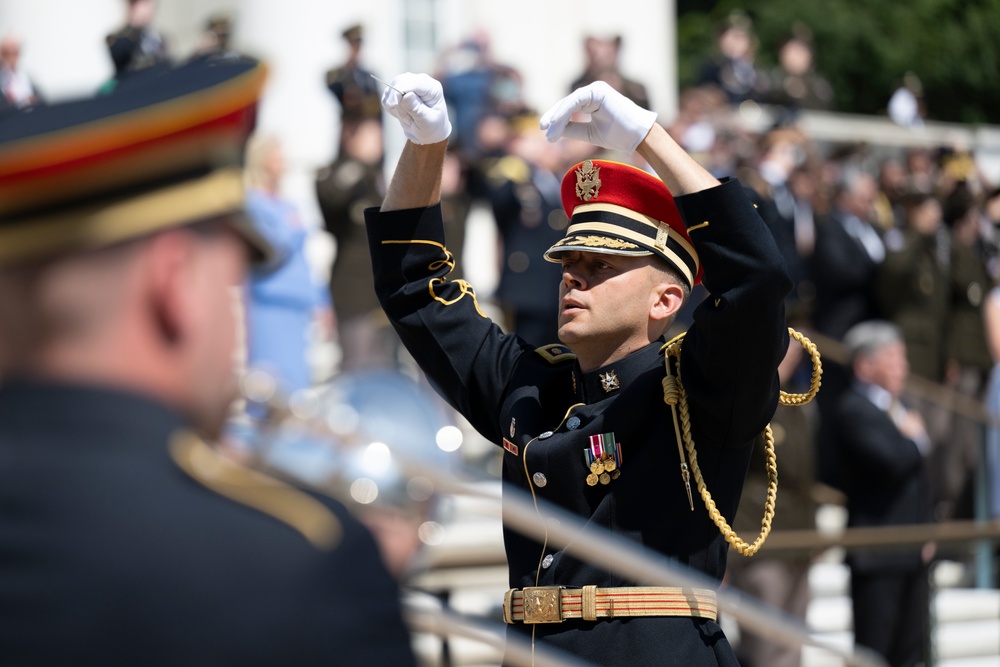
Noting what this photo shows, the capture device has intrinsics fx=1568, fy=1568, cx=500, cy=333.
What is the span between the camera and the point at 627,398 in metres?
3.46

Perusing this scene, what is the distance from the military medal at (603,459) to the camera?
11.1ft

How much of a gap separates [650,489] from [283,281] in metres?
5.33

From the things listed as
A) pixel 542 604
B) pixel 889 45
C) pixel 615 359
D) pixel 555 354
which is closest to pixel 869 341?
pixel 555 354

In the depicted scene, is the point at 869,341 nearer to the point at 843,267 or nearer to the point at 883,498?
the point at 883,498

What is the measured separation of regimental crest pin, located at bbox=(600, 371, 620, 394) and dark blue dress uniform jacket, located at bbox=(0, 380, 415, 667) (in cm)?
201

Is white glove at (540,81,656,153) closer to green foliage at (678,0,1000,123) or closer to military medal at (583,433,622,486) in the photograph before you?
military medal at (583,433,622,486)

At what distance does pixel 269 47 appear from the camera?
1386cm

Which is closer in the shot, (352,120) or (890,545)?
(890,545)

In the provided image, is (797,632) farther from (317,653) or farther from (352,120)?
(352,120)

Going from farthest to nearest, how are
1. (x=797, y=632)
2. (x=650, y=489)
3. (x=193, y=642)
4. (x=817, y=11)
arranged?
(x=817, y=11) < (x=797, y=632) < (x=650, y=489) < (x=193, y=642)

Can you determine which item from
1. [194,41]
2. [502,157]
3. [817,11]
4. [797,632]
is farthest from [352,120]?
[817,11]

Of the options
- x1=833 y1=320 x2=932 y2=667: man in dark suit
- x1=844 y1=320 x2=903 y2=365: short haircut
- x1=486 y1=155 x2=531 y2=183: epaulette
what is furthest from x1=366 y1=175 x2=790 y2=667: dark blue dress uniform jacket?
x1=486 y1=155 x2=531 y2=183: epaulette

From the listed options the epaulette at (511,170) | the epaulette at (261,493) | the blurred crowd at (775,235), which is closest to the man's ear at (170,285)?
the epaulette at (261,493)

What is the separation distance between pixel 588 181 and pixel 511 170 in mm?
5825
